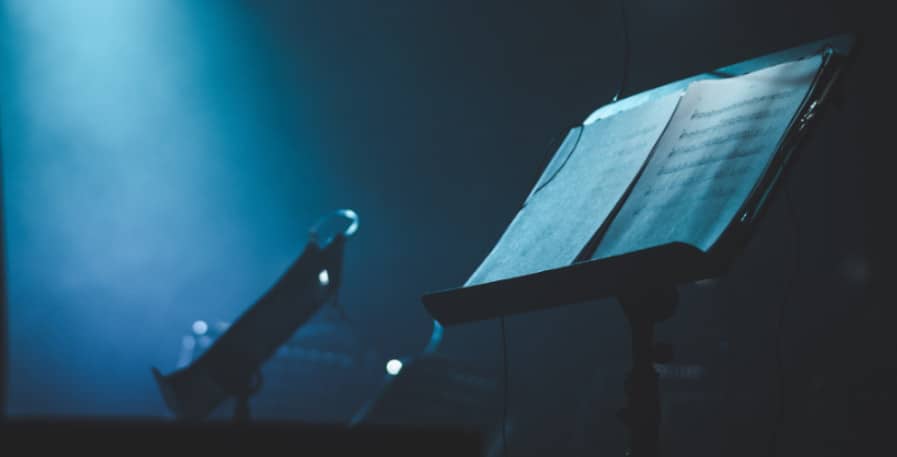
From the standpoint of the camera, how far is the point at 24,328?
11.2 feet

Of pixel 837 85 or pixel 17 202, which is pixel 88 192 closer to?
pixel 17 202

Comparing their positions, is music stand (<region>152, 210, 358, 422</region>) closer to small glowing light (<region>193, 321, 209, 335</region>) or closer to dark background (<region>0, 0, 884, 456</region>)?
dark background (<region>0, 0, 884, 456</region>)

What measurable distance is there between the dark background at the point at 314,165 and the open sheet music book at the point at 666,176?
2.02 m

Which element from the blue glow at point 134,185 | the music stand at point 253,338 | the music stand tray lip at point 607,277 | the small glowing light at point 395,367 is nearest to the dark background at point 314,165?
the blue glow at point 134,185

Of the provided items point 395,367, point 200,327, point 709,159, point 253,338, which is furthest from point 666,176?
point 200,327

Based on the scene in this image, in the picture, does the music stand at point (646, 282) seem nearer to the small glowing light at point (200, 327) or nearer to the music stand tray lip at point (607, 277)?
the music stand tray lip at point (607, 277)

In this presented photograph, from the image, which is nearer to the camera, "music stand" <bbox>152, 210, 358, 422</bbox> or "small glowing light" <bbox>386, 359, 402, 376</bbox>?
"music stand" <bbox>152, 210, 358, 422</bbox>

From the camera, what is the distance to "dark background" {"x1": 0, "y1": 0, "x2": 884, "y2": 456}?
9.98ft

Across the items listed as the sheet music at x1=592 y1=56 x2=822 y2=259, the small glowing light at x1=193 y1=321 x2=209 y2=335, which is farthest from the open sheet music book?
the small glowing light at x1=193 y1=321 x2=209 y2=335

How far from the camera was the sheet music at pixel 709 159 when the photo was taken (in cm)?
79

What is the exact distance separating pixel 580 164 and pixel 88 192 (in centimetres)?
296

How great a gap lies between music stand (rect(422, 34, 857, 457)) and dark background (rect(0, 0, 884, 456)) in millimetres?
2032

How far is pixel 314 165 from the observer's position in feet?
11.6

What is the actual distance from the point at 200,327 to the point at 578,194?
9.32ft
